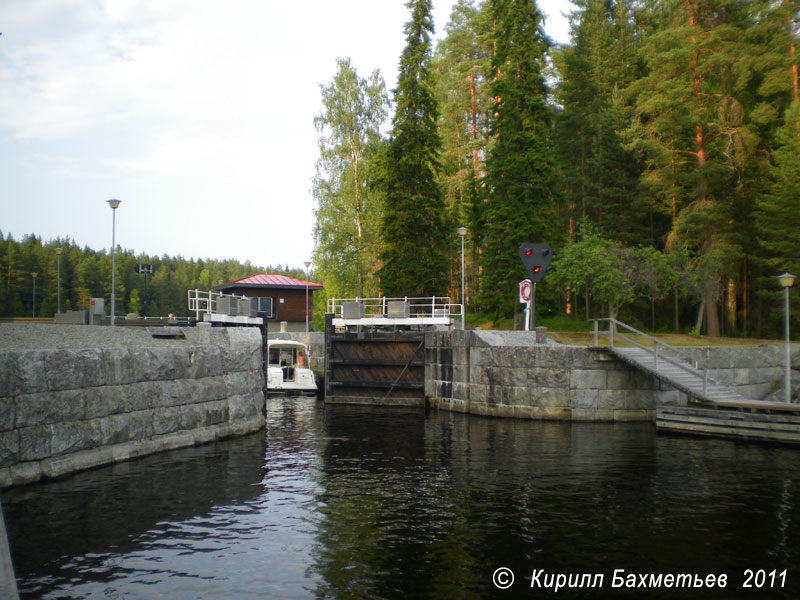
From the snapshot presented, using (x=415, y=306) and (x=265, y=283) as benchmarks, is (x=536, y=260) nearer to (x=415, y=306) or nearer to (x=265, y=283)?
(x=415, y=306)

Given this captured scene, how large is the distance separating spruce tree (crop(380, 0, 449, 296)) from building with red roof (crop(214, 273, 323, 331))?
14.3 m

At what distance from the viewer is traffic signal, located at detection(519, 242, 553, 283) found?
29312mm

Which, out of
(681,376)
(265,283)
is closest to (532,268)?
(681,376)

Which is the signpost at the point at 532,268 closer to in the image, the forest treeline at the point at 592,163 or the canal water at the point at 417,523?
the forest treeline at the point at 592,163

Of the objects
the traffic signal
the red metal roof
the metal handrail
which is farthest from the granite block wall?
the red metal roof

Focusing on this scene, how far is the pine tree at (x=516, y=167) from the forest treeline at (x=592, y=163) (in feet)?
0.38

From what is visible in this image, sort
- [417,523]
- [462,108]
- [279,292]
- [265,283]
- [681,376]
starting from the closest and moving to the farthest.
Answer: [417,523] → [681,376] → [462,108] → [265,283] → [279,292]

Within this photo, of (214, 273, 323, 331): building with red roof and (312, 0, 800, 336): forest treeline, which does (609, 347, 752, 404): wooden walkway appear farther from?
(214, 273, 323, 331): building with red roof

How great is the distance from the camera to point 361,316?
32.1 meters

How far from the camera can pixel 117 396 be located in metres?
16.2

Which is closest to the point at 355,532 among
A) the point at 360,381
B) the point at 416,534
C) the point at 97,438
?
the point at 416,534

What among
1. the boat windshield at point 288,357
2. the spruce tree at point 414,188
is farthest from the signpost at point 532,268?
the boat windshield at point 288,357

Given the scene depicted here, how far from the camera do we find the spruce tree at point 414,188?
4078 centimetres

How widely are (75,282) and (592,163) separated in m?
101
